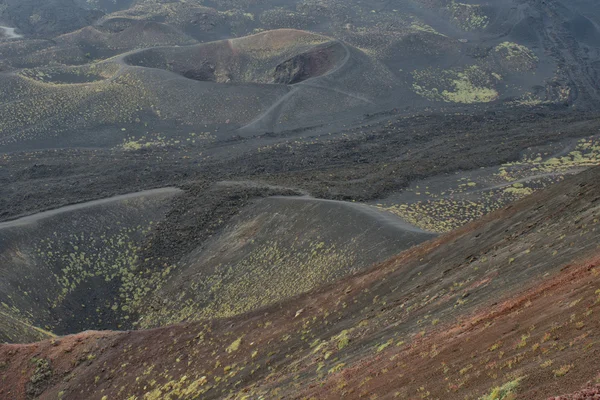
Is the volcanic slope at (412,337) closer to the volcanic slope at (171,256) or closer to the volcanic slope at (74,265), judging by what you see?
the volcanic slope at (171,256)

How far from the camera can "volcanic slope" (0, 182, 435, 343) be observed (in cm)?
3553

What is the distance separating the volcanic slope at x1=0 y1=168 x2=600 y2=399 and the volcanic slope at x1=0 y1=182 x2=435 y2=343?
5562 mm

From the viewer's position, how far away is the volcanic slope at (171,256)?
117ft

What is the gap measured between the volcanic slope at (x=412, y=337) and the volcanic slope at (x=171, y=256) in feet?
18.2

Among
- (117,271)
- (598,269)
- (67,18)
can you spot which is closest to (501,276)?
(598,269)

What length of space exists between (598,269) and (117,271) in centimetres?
3555

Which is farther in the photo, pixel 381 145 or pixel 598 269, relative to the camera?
pixel 381 145

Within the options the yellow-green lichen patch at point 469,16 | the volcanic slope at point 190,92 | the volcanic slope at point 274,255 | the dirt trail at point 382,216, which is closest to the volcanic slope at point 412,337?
the volcanic slope at point 274,255

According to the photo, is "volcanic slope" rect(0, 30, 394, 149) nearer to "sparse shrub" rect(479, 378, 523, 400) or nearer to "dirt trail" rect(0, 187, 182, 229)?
"dirt trail" rect(0, 187, 182, 229)

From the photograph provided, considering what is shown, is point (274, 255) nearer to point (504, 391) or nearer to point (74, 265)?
point (74, 265)

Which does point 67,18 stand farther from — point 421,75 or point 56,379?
point 56,379

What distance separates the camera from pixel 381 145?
69250 mm

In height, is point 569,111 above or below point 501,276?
below

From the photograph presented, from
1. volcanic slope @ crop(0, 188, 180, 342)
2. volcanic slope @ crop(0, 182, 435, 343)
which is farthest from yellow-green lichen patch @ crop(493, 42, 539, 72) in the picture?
volcanic slope @ crop(0, 188, 180, 342)
